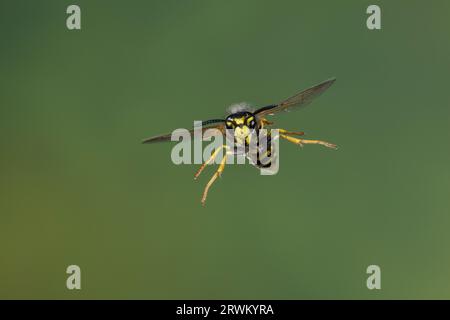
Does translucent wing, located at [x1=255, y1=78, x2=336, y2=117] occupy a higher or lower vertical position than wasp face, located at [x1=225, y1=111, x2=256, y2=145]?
higher

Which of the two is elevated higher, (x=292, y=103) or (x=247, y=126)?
(x=292, y=103)

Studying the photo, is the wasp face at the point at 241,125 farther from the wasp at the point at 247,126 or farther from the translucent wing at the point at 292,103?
the translucent wing at the point at 292,103

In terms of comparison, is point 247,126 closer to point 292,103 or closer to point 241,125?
point 241,125

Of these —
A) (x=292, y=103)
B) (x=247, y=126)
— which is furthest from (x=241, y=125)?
(x=292, y=103)

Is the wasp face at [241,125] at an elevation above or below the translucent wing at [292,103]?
below

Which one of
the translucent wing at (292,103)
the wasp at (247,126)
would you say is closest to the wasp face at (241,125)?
the wasp at (247,126)

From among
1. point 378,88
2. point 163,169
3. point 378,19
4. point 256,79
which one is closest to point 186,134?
point 163,169

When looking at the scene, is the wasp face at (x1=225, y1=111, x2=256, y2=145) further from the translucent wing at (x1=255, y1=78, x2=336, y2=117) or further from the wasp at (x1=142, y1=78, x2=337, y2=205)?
the translucent wing at (x1=255, y1=78, x2=336, y2=117)

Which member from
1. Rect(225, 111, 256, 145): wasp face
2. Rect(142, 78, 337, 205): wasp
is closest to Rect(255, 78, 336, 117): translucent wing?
Rect(142, 78, 337, 205): wasp

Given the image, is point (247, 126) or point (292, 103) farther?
point (292, 103)
